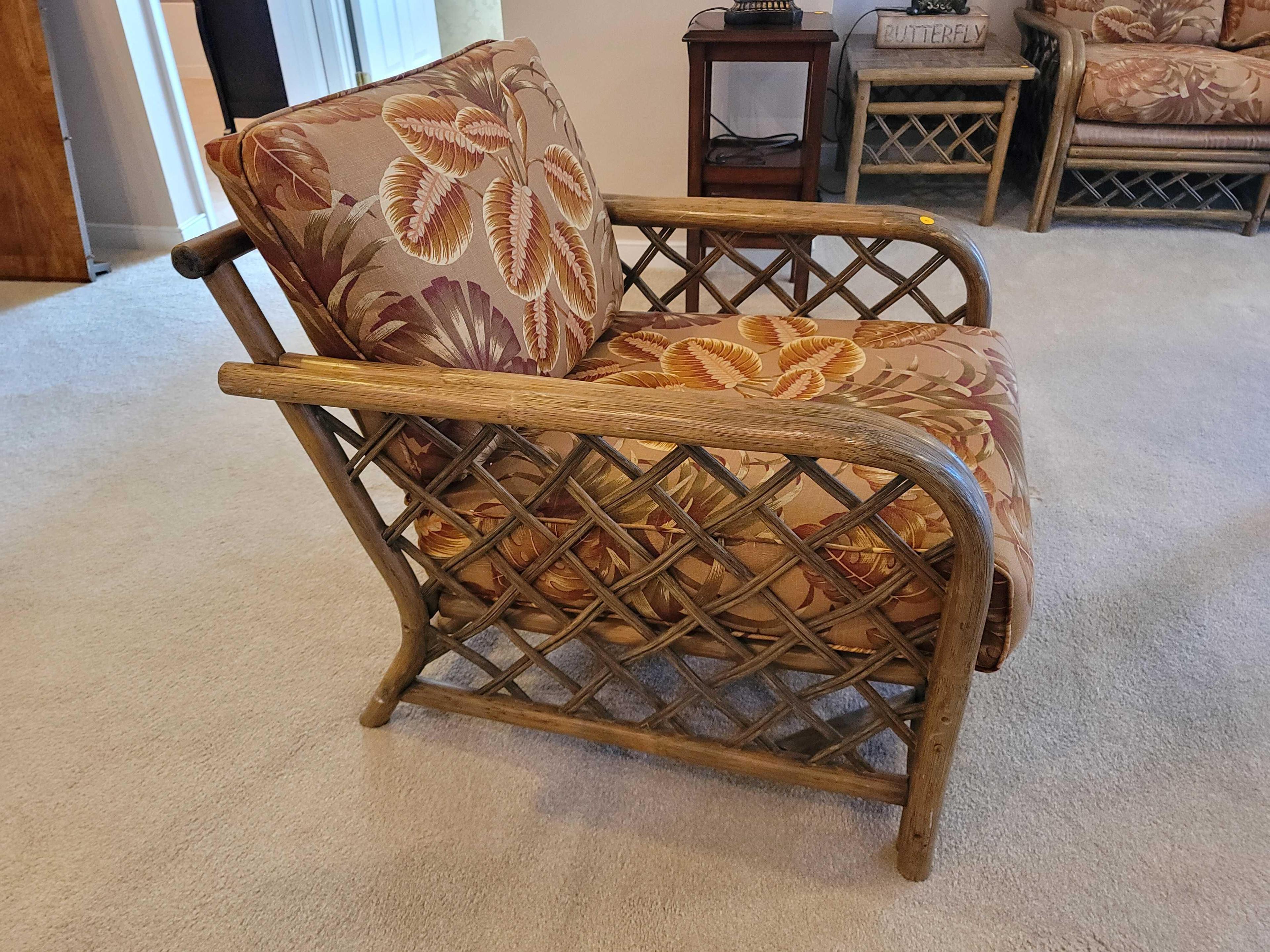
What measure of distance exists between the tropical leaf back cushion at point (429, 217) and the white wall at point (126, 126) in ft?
6.16

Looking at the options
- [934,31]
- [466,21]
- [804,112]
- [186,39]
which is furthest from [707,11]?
[186,39]

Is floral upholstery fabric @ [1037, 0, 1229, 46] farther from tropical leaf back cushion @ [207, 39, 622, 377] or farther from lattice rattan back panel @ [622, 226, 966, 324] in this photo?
tropical leaf back cushion @ [207, 39, 622, 377]

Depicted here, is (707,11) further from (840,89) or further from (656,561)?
(656,561)

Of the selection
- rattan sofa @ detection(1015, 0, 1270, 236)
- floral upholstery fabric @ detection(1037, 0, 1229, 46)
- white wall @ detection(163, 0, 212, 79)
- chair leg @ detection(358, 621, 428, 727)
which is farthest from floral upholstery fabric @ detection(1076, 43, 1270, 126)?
white wall @ detection(163, 0, 212, 79)

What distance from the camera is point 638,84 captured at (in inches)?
88.7

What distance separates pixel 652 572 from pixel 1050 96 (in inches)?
92.3

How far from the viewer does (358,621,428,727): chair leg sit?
107 cm

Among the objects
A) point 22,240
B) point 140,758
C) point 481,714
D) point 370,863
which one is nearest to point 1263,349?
point 481,714

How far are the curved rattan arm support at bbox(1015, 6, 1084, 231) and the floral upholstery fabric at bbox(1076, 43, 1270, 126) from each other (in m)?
0.04

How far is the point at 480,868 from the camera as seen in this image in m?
0.98

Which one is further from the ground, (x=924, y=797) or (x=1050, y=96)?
(x=1050, y=96)

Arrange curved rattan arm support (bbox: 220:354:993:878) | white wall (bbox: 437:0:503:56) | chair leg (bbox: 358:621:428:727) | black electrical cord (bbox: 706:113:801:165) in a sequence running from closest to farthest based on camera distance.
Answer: curved rattan arm support (bbox: 220:354:993:878)
chair leg (bbox: 358:621:428:727)
black electrical cord (bbox: 706:113:801:165)
white wall (bbox: 437:0:503:56)

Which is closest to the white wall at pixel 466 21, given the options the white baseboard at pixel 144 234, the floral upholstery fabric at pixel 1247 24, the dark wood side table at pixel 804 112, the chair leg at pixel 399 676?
the white baseboard at pixel 144 234

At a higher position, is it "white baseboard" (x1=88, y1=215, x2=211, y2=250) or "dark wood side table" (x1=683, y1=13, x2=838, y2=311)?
"dark wood side table" (x1=683, y1=13, x2=838, y2=311)
